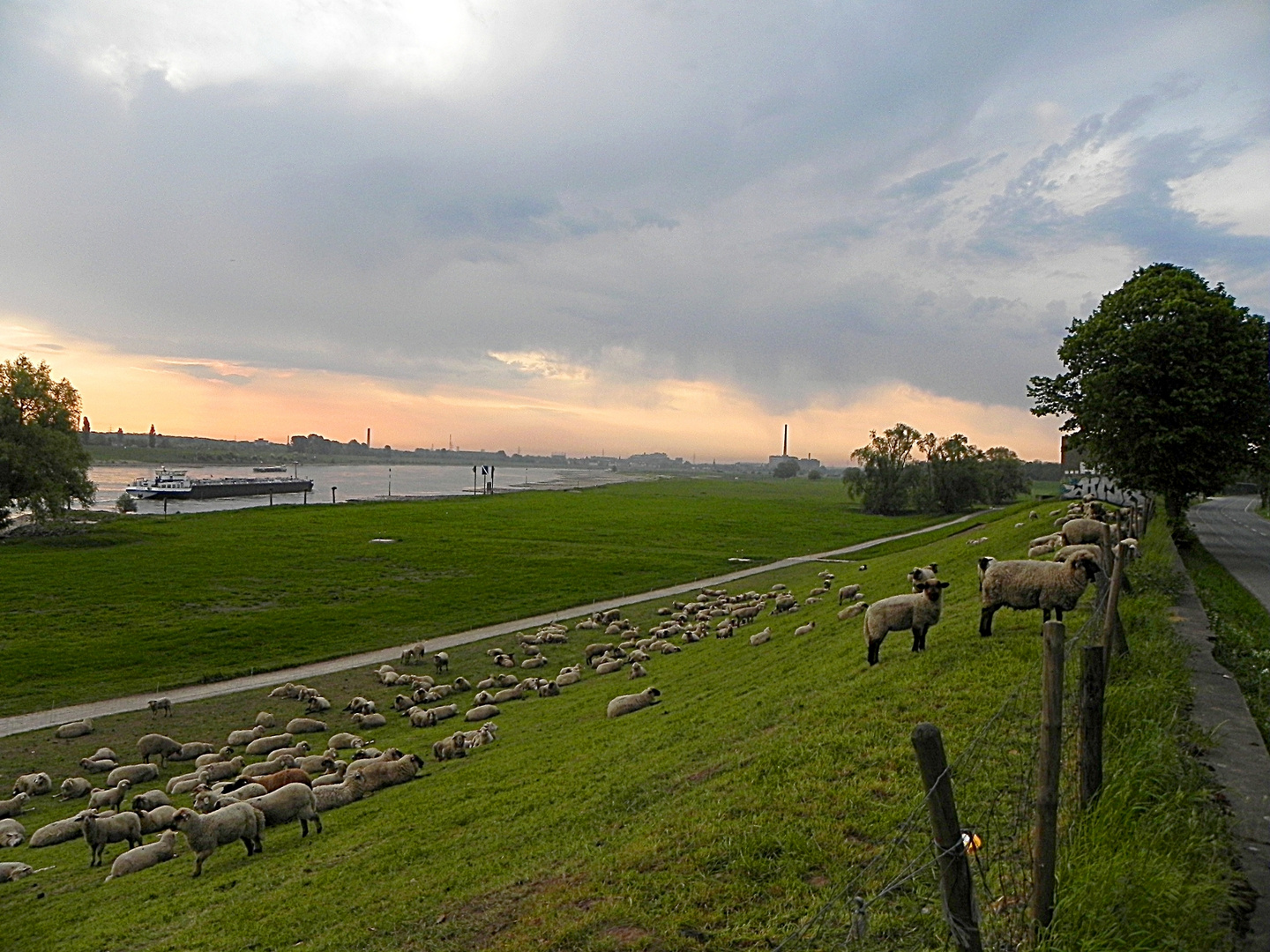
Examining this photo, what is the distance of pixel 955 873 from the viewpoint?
4227mm

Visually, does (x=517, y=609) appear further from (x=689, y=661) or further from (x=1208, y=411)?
(x=1208, y=411)

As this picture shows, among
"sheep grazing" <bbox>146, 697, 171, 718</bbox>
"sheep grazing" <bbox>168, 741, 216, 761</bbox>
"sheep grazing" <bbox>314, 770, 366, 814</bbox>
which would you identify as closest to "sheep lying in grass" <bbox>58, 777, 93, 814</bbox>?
"sheep grazing" <bbox>168, 741, 216, 761</bbox>

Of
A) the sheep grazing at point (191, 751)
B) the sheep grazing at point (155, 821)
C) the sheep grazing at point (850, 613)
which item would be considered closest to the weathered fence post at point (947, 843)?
the sheep grazing at point (155, 821)

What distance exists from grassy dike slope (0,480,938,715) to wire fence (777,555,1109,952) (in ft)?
96.4

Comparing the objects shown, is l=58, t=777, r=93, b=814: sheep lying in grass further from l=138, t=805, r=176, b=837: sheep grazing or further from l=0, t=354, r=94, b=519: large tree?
l=0, t=354, r=94, b=519: large tree

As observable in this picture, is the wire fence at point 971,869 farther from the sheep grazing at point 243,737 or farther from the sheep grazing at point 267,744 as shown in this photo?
the sheep grazing at point 243,737

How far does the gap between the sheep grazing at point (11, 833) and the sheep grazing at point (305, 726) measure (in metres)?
6.62

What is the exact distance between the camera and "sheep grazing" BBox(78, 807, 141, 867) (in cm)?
1376

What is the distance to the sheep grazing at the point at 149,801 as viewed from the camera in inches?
614

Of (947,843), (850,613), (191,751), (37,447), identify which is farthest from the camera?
(37,447)

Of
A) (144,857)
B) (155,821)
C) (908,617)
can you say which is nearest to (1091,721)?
(908,617)

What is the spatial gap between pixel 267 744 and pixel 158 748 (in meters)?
2.73

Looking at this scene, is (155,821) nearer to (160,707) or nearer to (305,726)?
(305,726)

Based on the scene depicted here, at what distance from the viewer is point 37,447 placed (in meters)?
59.1
